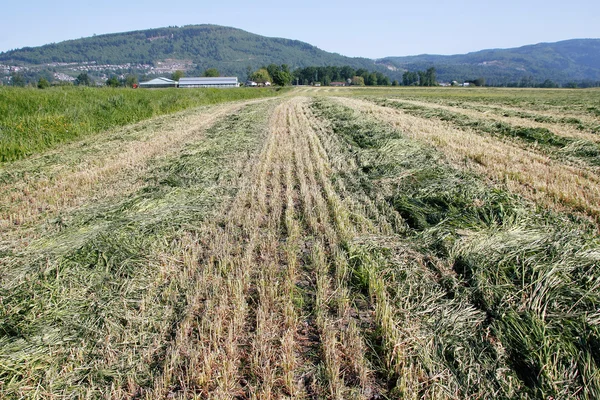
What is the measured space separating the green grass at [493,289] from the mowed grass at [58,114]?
38.3 feet

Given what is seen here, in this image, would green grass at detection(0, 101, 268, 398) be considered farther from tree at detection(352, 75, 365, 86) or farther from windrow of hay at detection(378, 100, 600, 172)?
tree at detection(352, 75, 365, 86)

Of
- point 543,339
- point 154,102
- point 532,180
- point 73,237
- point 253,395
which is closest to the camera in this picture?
point 253,395

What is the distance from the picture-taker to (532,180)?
7.28 metres

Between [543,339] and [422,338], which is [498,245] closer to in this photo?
[543,339]

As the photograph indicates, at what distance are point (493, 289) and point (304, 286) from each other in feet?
6.34

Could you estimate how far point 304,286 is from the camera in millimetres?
3982

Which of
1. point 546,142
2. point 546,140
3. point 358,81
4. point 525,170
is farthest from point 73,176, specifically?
point 358,81

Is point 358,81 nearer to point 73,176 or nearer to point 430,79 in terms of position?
point 430,79

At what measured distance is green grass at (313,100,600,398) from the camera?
264cm

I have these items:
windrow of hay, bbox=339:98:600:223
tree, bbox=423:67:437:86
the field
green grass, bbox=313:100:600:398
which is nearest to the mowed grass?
the field

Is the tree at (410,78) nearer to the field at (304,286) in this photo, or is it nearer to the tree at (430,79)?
the tree at (430,79)

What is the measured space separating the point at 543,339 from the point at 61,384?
3.72 metres

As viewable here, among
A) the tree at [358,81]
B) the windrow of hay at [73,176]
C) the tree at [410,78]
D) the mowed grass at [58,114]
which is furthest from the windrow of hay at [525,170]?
the tree at [410,78]

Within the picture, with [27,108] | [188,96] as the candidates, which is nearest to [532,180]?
[27,108]
